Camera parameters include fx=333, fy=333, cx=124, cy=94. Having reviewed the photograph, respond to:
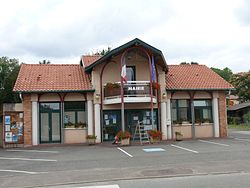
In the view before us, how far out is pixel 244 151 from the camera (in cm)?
1491

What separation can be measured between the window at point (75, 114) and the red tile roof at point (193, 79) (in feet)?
19.6

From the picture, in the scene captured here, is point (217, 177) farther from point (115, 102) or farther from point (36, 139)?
point (36, 139)

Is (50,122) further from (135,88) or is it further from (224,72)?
(224,72)

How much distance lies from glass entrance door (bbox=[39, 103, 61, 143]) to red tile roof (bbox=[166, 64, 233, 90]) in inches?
300

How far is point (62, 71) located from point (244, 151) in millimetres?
13858

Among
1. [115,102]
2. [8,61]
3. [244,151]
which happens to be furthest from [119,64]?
[8,61]

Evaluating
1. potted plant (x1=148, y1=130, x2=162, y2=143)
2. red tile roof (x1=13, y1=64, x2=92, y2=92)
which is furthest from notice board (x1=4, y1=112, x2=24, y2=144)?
potted plant (x1=148, y1=130, x2=162, y2=143)

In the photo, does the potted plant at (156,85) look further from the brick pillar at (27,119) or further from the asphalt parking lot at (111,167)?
the brick pillar at (27,119)

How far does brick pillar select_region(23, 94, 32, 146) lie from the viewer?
20.5 meters

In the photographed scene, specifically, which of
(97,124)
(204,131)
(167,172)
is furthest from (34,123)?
(167,172)

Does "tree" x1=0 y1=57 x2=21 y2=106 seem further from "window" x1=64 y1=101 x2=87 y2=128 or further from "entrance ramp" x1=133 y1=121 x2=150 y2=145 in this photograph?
"entrance ramp" x1=133 y1=121 x2=150 y2=145

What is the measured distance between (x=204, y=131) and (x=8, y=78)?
80.5ft

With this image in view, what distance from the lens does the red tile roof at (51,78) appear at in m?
20.9

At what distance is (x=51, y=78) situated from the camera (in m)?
22.3
